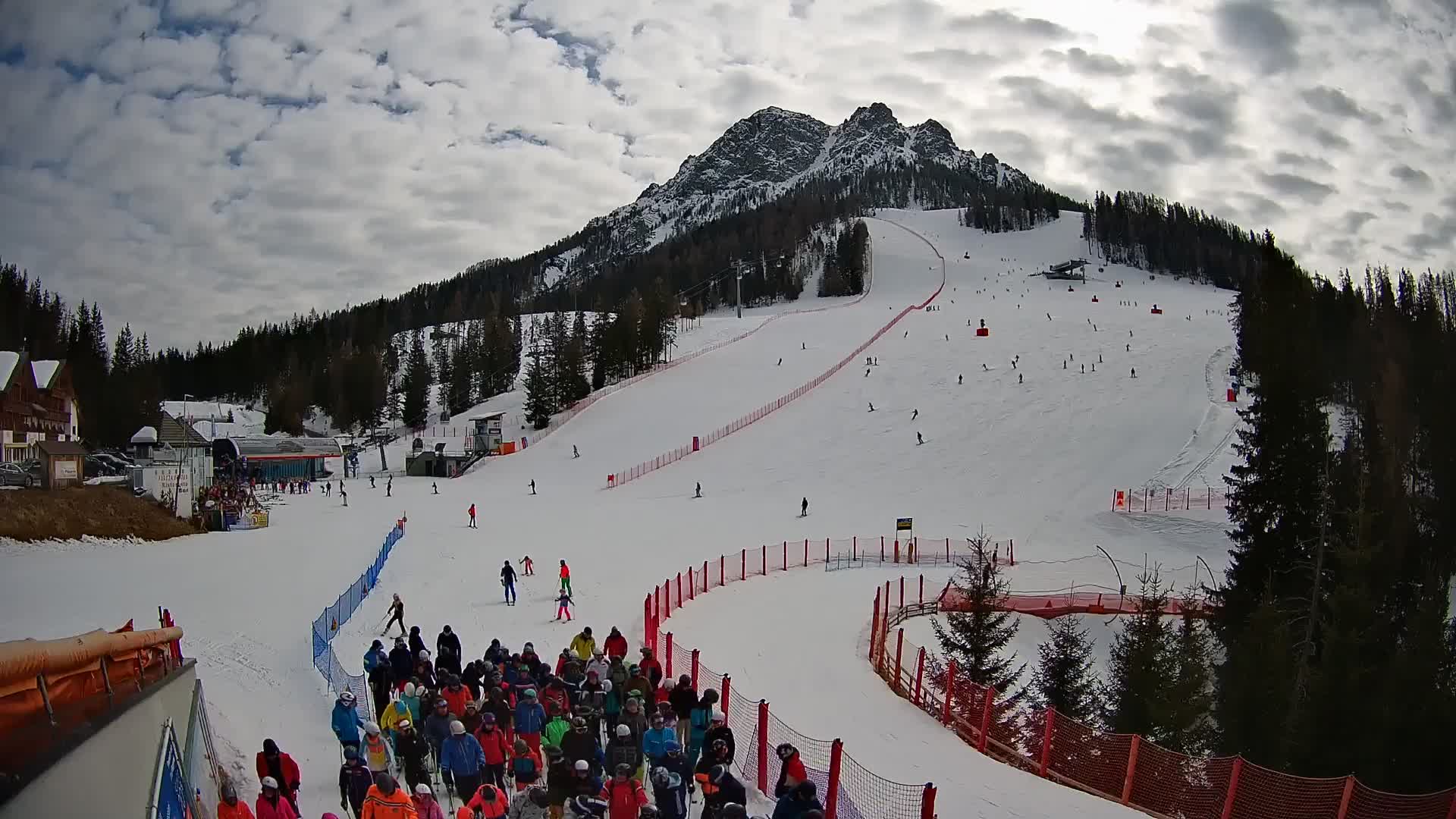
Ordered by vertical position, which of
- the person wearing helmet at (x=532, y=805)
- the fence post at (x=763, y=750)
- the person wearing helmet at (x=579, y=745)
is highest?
the person wearing helmet at (x=532, y=805)

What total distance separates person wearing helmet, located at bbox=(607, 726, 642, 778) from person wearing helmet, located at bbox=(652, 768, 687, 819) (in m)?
0.58

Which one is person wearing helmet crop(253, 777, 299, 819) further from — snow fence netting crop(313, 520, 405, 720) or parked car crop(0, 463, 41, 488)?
parked car crop(0, 463, 41, 488)

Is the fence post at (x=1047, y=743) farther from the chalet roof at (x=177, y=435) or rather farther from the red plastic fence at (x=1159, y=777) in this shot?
the chalet roof at (x=177, y=435)

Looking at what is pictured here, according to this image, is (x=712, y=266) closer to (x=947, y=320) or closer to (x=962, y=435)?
(x=947, y=320)

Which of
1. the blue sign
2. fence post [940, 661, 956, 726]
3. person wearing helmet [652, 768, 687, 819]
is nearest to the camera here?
the blue sign

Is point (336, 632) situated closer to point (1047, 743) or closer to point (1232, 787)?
point (1047, 743)

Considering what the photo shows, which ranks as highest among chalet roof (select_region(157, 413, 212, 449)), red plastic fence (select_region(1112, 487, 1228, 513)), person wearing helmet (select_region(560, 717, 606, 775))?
person wearing helmet (select_region(560, 717, 606, 775))

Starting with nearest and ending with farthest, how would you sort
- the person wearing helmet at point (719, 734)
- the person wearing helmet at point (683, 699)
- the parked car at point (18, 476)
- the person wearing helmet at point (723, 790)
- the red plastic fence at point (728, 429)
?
the person wearing helmet at point (723, 790) < the person wearing helmet at point (719, 734) < the person wearing helmet at point (683, 699) < the parked car at point (18, 476) < the red plastic fence at point (728, 429)

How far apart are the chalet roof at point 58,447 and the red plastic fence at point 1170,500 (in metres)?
37.2

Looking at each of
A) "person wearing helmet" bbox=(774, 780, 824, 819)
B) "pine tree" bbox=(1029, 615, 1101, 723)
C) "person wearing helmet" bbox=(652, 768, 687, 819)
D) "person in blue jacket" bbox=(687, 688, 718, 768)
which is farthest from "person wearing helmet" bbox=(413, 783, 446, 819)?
"pine tree" bbox=(1029, 615, 1101, 723)

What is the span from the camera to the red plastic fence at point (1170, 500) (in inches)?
1357

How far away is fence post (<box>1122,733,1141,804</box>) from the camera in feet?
A: 32.2

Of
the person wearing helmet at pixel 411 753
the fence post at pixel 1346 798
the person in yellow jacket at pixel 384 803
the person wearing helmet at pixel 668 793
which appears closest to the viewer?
the person in yellow jacket at pixel 384 803

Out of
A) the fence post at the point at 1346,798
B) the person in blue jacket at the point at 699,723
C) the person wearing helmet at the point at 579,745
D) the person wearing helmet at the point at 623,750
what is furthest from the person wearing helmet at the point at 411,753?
the fence post at the point at 1346,798
